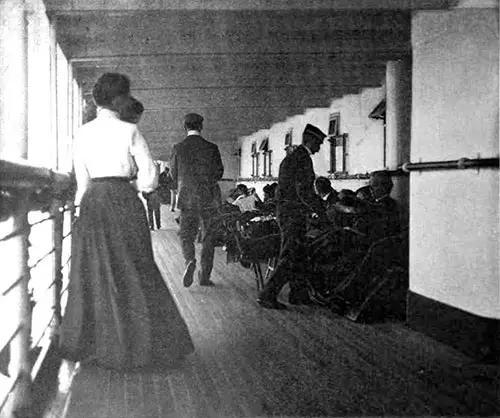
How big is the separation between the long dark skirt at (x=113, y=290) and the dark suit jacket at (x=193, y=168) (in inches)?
55.6

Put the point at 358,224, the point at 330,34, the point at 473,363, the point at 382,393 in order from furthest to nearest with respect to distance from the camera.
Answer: the point at 330,34 < the point at 358,224 < the point at 473,363 < the point at 382,393

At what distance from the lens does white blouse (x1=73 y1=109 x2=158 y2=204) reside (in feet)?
9.12

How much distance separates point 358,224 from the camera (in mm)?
4297

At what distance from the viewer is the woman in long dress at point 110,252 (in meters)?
2.76

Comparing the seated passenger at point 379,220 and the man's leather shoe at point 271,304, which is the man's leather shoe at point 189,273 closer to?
the man's leather shoe at point 271,304

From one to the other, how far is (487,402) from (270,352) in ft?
3.34

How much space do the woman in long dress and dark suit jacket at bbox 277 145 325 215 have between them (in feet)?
5.50

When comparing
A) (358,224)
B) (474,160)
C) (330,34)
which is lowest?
(358,224)

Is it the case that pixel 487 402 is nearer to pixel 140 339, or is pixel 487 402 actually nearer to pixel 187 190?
pixel 140 339

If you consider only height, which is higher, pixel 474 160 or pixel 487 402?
pixel 474 160

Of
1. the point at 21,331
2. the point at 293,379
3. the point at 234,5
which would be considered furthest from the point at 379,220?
the point at 21,331

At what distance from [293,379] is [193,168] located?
1861mm

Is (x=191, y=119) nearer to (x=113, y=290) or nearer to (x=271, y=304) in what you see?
(x=271, y=304)

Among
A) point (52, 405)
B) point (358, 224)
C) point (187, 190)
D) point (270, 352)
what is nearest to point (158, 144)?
point (187, 190)
